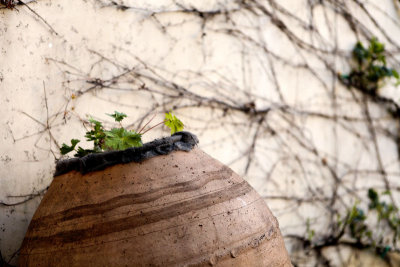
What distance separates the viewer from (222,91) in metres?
2.62

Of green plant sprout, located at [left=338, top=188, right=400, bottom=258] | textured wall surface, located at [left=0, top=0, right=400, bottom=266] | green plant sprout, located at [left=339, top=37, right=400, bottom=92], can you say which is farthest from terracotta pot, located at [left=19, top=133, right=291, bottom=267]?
green plant sprout, located at [left=339, top=37, right=400, bottom=92]

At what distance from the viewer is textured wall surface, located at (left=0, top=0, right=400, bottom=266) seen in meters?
1.91

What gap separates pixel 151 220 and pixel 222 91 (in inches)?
55.7

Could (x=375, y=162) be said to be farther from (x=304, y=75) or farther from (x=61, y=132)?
(x=61, y=132)

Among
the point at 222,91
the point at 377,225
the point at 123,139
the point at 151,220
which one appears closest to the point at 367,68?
the point at 377,225

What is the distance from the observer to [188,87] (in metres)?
2.47

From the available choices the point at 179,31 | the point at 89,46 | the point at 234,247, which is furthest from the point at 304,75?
the point at 234,247

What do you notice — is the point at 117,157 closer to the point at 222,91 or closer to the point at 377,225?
the point at 222,91

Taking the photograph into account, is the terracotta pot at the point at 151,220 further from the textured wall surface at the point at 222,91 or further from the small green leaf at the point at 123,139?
the textured wall surface at the point at 222,91

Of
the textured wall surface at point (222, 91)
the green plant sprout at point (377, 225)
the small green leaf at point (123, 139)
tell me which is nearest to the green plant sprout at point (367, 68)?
the textured wall surface at point (222, 91)

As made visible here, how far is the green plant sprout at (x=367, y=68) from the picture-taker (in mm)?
3293

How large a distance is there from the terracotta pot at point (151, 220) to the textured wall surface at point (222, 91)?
0.55m

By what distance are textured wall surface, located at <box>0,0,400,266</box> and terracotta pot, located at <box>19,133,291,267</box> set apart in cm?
55

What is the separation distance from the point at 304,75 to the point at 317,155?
1.72 ft
